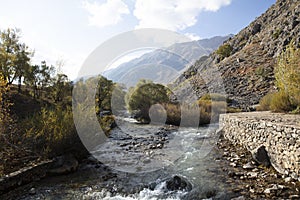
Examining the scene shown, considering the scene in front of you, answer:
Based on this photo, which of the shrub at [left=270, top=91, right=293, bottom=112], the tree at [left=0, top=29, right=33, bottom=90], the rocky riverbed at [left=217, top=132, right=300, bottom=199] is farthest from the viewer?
the tree at [left=0, top=29, right=33, bottom=90]

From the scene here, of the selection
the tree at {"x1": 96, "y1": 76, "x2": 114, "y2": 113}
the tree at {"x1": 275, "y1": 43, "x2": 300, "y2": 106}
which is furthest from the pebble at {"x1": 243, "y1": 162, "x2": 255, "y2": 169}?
the tree at {"x1": 96, "y1": 76, "x2": 114, "y2": 113}

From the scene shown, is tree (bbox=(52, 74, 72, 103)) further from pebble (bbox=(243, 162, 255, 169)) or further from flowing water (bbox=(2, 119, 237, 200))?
pebble (bbox=(243, 162, 255, 169))

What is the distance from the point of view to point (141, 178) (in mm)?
6648

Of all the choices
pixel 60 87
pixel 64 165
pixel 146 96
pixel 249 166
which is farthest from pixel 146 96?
pixel 249 166

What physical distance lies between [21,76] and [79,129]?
21552mm

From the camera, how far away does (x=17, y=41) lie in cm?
2552

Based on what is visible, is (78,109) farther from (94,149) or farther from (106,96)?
(106,96)

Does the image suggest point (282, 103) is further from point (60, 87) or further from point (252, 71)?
point (252, 71)

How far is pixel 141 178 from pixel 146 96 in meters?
18.9

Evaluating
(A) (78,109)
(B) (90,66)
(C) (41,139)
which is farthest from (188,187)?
(B) (90,66)

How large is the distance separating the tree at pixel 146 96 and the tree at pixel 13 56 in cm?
1280

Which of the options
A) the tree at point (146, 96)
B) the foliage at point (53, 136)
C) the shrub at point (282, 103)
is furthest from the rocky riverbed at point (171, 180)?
the tree at point (146, 96)

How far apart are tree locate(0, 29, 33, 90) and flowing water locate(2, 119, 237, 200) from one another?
19942 mm

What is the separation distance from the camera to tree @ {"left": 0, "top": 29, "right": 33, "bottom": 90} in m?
23.8
